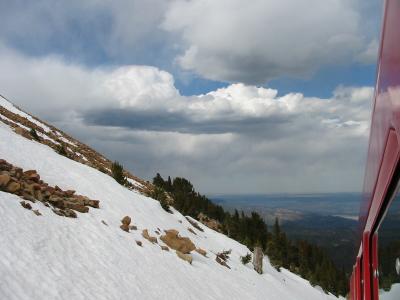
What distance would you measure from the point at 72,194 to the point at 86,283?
705 centimetres

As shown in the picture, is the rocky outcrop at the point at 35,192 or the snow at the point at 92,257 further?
the rocky outcrop at the point at 35,192

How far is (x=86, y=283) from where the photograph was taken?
10422 millimetres

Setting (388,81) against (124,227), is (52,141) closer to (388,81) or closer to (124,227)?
(124,227)

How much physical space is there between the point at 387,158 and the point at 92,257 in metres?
10.8

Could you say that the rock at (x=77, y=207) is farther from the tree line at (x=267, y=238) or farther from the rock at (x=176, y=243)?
the tree line at (x=267, y=238)

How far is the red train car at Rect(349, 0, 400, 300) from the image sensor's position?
6.32 ft

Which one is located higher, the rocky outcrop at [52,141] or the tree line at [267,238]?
the rocky outcrop at [52,141]

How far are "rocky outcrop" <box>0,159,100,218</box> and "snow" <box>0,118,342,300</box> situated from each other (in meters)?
0.43

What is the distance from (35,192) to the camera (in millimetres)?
14211

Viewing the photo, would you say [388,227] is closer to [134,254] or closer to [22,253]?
[22,253]

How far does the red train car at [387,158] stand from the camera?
75.8 inches

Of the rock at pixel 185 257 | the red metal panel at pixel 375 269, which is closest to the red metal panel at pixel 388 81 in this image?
the red metal panel at pixel 375 269

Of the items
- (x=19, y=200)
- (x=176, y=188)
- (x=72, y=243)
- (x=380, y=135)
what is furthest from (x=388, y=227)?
(x=176, y=188)

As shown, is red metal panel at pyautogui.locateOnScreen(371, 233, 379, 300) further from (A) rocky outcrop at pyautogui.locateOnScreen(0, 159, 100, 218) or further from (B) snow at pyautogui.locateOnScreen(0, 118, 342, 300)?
(A) rocky outcrop at pyautogui.locateOnScreen(0, 159, 100, 218)
